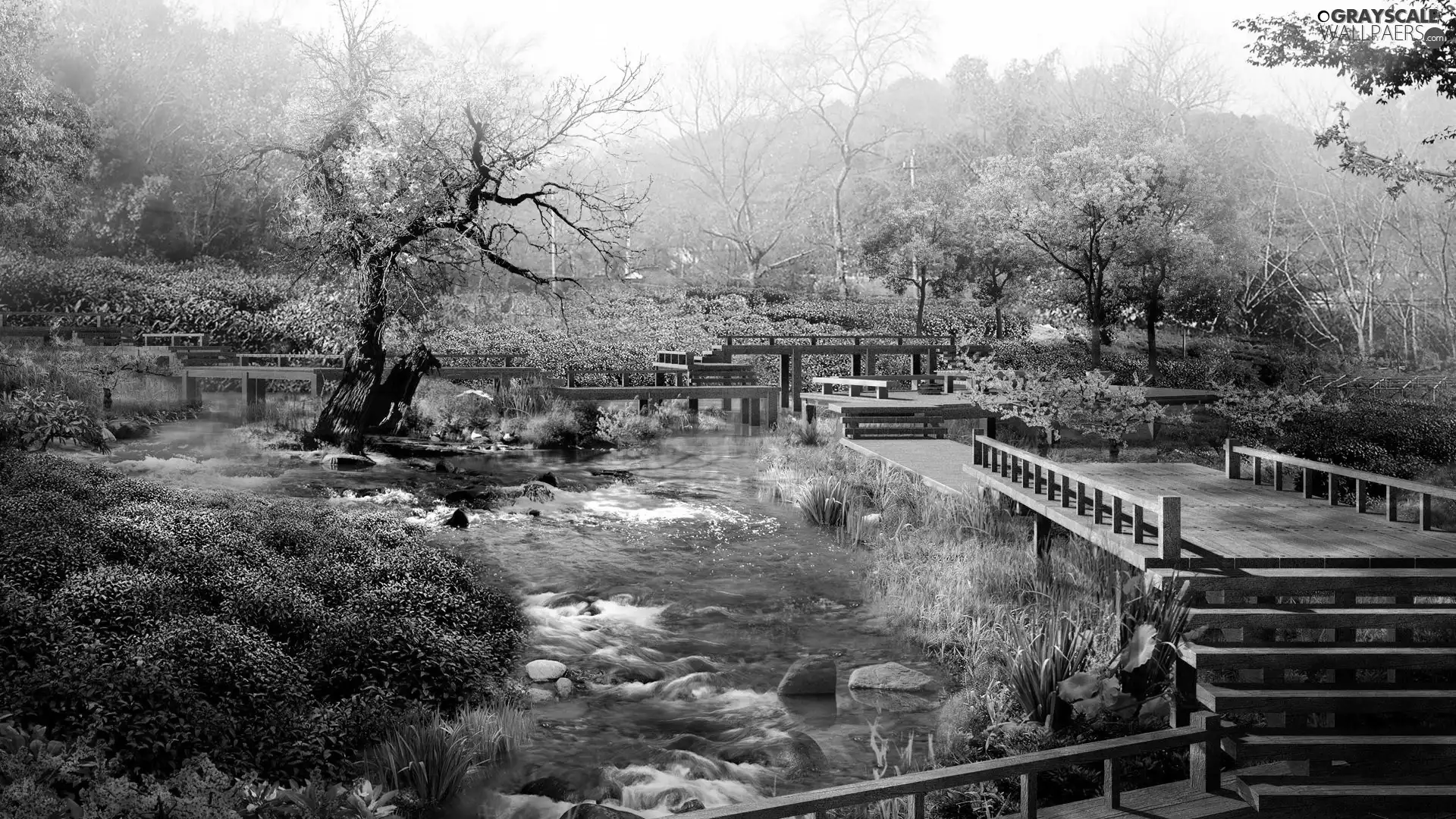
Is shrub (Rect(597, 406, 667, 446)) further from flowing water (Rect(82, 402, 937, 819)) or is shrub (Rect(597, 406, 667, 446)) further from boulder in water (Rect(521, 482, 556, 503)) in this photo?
boulder in water (Rect(521, 482, 556, 503))

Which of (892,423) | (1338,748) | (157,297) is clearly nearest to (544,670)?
(1338,748)

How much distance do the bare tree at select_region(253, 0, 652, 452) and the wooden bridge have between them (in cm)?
953

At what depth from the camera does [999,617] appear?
7855 millimetres

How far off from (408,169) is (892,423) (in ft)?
25.2

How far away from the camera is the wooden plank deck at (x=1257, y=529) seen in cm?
596

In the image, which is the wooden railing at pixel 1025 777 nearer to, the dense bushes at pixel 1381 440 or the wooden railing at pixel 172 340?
the dense bushes at pixel 1381 440

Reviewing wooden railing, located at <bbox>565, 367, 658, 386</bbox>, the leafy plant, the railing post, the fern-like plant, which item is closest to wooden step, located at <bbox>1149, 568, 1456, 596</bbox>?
the railing post

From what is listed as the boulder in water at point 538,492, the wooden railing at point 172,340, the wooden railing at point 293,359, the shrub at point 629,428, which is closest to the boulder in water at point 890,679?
the boulder in water at point 538,492

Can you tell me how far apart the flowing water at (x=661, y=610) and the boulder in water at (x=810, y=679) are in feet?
0.29

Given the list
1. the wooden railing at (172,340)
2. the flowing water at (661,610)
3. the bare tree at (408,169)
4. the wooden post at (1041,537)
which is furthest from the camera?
the wooden railing at (172,340)

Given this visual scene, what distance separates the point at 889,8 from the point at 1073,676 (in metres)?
38.4

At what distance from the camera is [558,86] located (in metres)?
15.7

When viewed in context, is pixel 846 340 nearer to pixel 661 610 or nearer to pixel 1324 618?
pixel 661 610

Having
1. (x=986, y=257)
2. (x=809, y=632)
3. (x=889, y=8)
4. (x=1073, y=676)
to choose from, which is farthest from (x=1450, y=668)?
(x=889, y=8)
